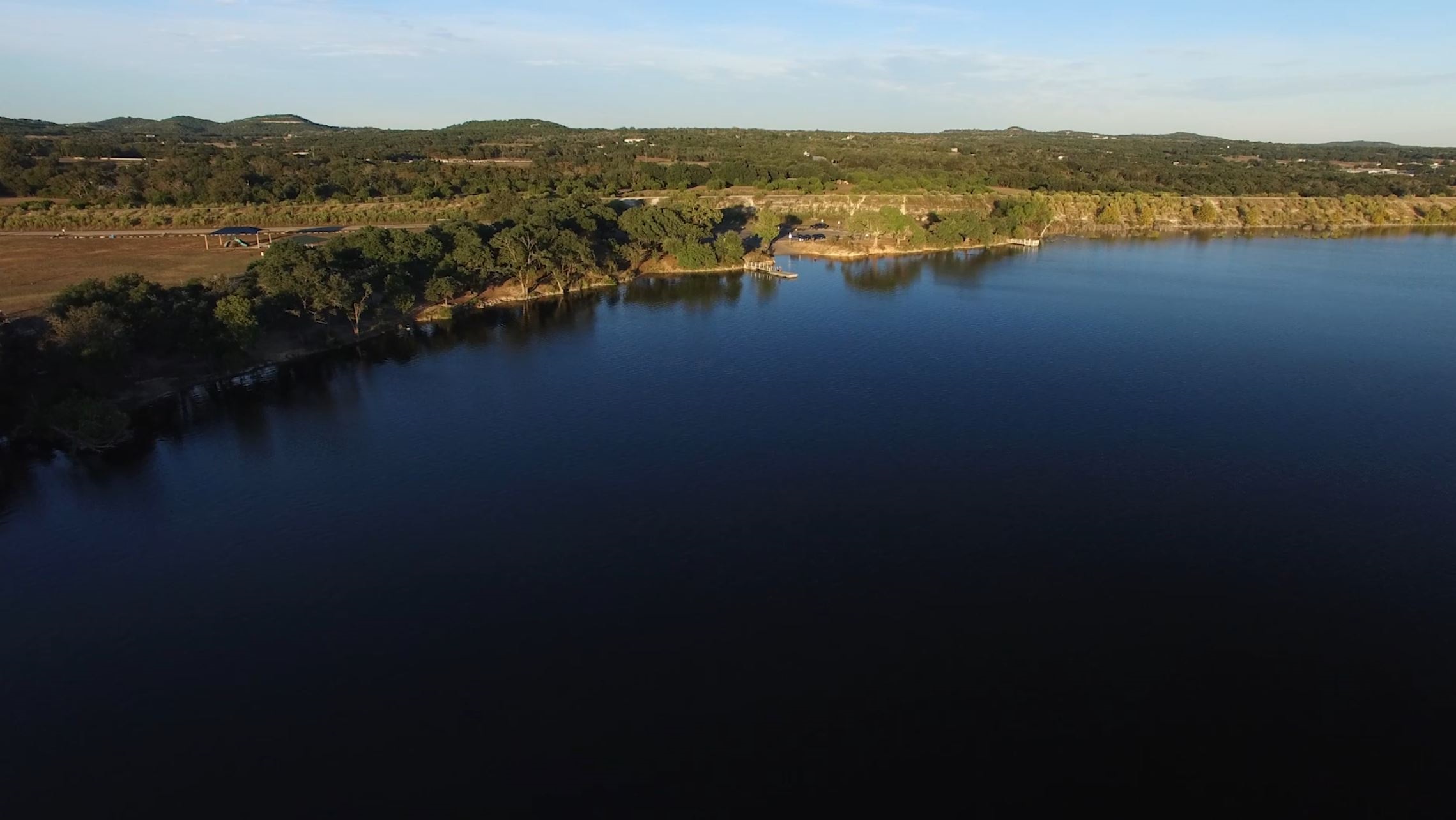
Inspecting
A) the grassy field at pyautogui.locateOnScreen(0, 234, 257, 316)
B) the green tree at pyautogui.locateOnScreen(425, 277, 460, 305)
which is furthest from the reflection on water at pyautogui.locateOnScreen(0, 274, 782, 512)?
the grassy field at pyautogui.locateOnScreen(0, 234, 257, 316)

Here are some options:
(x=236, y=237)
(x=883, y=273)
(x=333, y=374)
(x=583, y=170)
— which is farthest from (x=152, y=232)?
(x=883, y=273)

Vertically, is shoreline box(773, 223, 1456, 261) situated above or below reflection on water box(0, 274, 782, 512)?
above

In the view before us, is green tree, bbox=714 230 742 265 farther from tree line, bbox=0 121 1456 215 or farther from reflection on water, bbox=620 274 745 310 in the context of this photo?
tree line, bbox=0 121 1456 215

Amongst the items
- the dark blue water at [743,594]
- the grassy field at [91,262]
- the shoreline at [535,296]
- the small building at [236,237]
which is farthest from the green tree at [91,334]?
the small building at [236,237]

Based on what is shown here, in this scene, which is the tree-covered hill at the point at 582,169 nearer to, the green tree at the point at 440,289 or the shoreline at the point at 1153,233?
the shoreline at the point at 1153,233

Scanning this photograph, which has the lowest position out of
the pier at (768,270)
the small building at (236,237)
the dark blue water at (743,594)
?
the dark blue water at (743,594)
